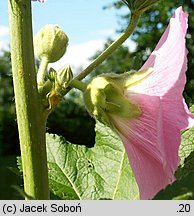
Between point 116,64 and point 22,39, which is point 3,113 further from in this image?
point 22,39

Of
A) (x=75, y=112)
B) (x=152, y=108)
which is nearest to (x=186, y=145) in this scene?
(x=152, y=108)

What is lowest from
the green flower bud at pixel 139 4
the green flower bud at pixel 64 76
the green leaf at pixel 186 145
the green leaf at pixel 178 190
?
the green leaf at pixel 178 190

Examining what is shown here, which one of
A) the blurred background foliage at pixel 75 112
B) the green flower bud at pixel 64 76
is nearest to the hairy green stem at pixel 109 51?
the green flower bud at pixel 64 76

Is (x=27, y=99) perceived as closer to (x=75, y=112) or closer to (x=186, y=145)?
(x=186, y=145)

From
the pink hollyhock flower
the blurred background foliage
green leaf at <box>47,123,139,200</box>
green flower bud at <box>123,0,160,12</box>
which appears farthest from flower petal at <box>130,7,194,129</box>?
the blurred background foliage

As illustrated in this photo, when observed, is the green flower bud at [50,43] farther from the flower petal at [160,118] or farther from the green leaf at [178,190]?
the green leaf at [178,190]

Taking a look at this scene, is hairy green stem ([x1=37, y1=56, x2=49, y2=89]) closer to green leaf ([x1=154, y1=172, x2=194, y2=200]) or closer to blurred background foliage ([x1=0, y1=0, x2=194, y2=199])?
green leaf ([x1=154, y1=172, x2=194, y2=200])
